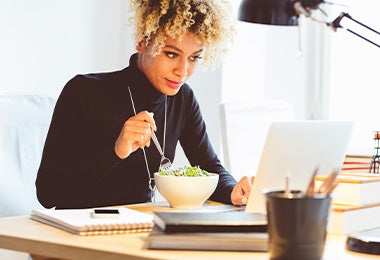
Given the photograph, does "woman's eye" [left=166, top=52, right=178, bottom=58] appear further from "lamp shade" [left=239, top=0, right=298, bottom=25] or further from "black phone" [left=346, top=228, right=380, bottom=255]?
"black phone" [left=346, top=228, right=380, bottom=255]

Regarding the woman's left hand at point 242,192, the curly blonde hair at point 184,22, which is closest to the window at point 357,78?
the curly blonde hair at point 184,22

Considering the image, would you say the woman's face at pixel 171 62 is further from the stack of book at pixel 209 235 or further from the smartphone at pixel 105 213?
the stack of book at pixel 209 235

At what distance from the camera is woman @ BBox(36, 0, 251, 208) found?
199 cm

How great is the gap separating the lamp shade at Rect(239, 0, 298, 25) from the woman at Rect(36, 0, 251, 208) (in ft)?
1.93

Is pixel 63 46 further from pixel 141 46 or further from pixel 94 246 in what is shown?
pixel 94 246

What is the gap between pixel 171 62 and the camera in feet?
7.13

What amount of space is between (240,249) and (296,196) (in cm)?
15

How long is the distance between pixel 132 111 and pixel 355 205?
923mm

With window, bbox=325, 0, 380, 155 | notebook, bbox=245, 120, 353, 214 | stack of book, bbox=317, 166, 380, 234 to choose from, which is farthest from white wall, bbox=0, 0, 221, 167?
stack of book, bbox=317, 166, 380, 234

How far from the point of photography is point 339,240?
1.39 metres

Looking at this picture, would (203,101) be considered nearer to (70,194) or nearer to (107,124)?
(107,124)

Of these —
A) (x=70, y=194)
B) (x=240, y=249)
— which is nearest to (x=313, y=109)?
(x=70, y=194)

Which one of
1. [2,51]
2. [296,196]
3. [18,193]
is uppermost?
[2,51]

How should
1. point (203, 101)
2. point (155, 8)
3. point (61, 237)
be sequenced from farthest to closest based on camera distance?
Result: point (203, 101)
point (155, 8)
point (61, 237)
